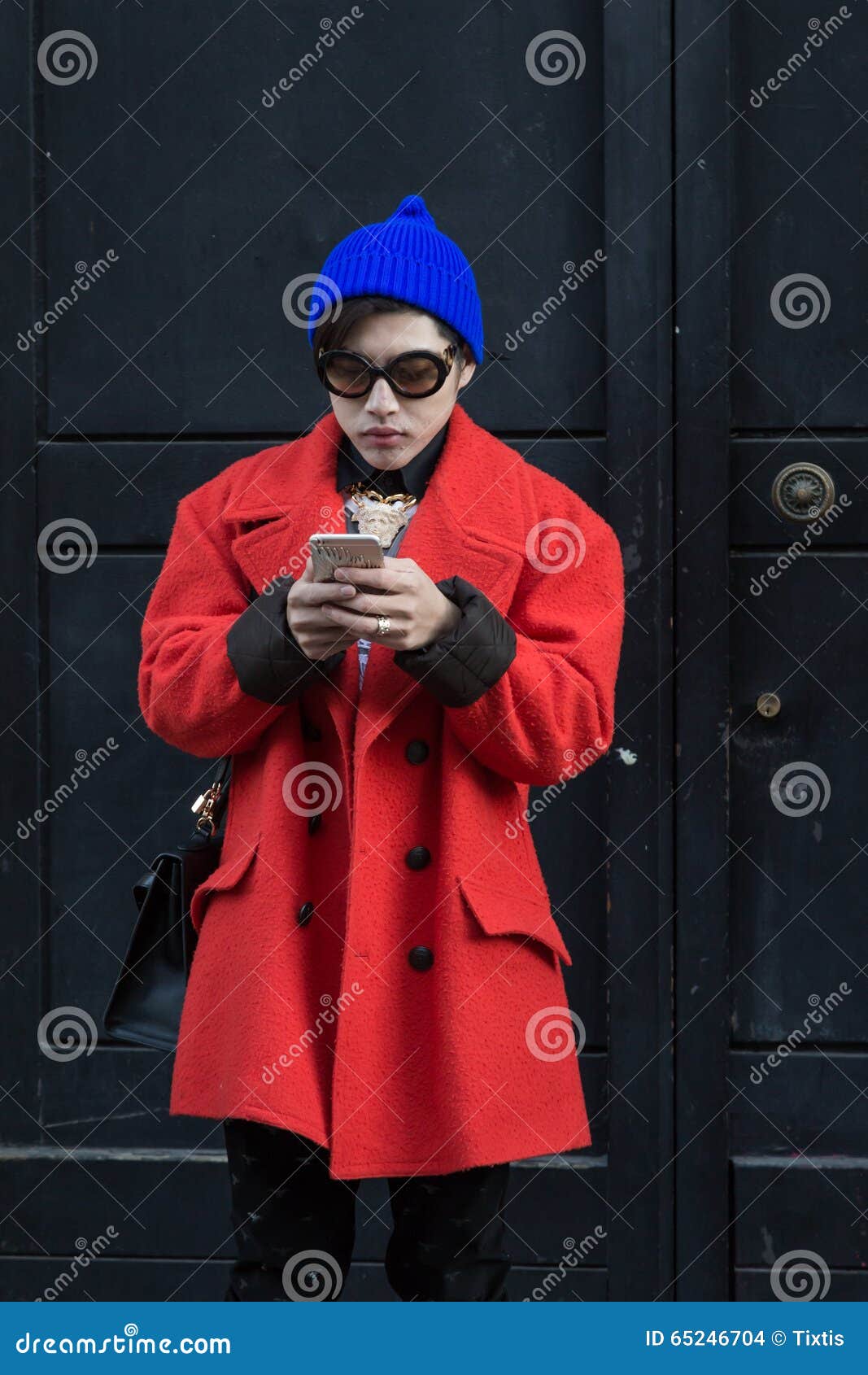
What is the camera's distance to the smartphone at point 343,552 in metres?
1.60

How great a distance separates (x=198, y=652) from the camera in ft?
6.06

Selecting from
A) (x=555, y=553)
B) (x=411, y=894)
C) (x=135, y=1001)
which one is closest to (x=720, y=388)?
(x=555, y=553)

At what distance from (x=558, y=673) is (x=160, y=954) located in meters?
0.67

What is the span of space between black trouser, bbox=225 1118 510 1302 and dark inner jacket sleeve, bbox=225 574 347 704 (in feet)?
1.73

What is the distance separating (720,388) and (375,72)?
0.87 metres

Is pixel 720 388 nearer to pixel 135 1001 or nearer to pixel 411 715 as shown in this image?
pixel 411 715
